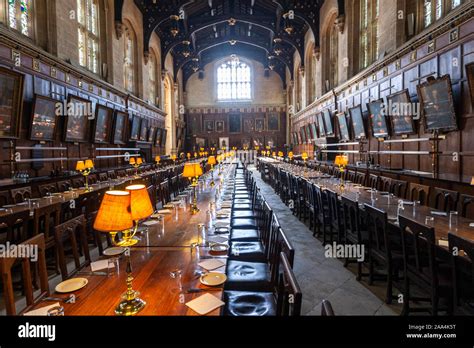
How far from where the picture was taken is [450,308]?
2896 mm

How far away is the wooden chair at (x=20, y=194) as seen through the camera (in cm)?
586

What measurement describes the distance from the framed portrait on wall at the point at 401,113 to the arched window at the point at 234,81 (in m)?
22.2

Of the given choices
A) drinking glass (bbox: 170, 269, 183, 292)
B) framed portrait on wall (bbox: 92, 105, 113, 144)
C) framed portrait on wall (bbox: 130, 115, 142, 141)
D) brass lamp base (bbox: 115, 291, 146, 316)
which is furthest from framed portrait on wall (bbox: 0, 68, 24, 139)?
framed portrait on wall (bbox: 130, 115, 142, 141)

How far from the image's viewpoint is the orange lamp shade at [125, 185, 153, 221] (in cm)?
184

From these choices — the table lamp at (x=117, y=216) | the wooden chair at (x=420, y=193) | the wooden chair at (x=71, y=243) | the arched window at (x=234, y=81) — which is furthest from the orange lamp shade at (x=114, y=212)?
the arched window at (x=234, y=81)

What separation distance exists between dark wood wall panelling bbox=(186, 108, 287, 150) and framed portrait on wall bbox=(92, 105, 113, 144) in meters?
17.4

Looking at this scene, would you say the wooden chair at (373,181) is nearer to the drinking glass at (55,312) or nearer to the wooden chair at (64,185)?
the drinking glass at (55,312)

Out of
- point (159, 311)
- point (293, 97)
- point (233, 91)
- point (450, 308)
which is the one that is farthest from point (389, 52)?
point (233, 91)

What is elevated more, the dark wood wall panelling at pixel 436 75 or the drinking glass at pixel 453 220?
the dark wood wall panelling at pixel 436 75

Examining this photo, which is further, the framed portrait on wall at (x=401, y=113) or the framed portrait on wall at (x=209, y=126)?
the framed portrait on wall at (x=209, y=126)

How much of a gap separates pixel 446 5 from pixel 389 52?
6.79 feet

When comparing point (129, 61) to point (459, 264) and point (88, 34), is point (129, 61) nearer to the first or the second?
point (88, 34)
